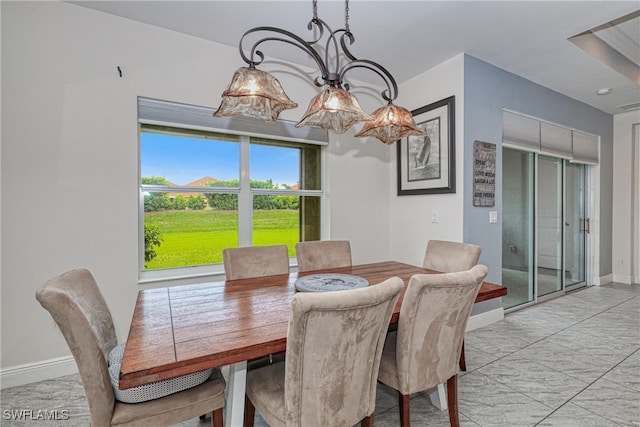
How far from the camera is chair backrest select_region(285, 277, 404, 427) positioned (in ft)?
3.42

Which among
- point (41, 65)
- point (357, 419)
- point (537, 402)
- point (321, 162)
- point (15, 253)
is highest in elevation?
point (41, 65)

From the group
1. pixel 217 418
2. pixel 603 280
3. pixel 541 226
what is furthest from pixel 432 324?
pixel 603 280

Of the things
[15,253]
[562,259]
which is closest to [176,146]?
[15,253]

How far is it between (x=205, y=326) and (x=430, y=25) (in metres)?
2.77

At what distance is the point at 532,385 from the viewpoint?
2.11m

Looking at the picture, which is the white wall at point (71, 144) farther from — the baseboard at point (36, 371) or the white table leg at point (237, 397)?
the white table leg at point (237, 397)

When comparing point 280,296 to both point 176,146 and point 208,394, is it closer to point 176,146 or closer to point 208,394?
point 208,394

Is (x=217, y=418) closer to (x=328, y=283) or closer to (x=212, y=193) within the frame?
(x=328, y=283)

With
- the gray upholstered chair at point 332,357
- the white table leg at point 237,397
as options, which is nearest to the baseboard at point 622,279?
the gray upholstered chair at point 332,357

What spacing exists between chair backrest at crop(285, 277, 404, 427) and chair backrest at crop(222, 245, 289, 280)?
1.24m

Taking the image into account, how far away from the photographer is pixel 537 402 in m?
1.92

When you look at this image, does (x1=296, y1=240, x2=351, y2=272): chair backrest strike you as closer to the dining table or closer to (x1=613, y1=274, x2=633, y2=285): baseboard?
the dining table

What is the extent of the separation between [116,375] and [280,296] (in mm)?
800

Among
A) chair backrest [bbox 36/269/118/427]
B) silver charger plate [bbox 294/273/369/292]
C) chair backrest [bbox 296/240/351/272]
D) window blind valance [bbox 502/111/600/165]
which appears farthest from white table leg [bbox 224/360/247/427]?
window blind valance [bbox 502/111/600/165]
